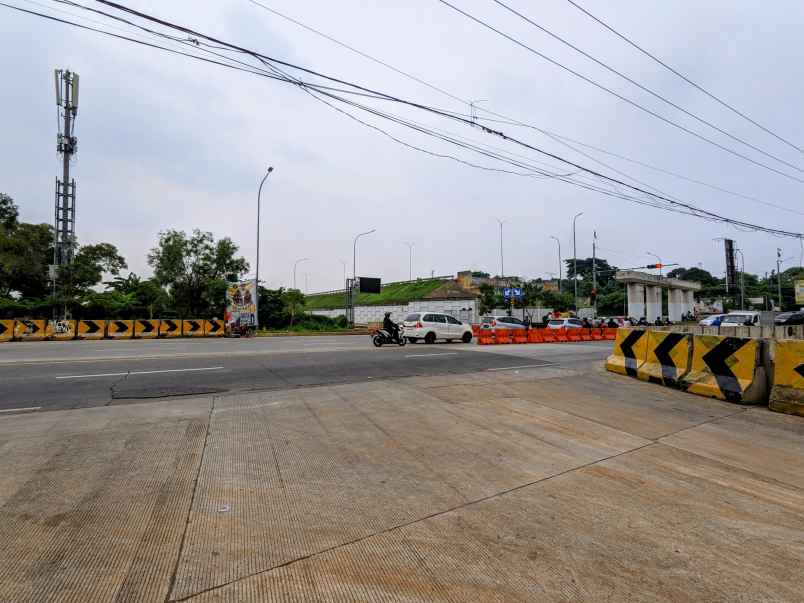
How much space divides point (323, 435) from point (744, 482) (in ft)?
15.0

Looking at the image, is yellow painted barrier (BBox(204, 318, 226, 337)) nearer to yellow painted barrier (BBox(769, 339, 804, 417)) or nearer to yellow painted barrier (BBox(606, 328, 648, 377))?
yellow painted barrier (BBox(606, 328, 648, 377))

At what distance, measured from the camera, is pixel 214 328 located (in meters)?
29.9

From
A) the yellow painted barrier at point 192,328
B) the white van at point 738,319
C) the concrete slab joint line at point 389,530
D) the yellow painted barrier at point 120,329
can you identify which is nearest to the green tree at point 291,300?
the yellow painted barrier at point 192,328

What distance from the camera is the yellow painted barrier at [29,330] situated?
2367 centimetres

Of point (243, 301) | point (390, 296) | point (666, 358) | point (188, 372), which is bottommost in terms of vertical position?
point (188, 372)

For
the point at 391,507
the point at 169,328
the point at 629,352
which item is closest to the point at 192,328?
the point at 169,328

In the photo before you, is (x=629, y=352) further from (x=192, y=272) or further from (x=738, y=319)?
(x=192, y=272)

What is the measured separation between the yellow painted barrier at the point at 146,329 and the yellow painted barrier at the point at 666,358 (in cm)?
2607

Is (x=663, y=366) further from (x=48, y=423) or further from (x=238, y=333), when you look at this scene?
(x=238, y=333)

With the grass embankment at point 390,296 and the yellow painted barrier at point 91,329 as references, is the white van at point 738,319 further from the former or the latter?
the grass embankment at point 390,296

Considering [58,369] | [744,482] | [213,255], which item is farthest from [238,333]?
[744,482]

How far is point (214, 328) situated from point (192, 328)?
56.4 inches

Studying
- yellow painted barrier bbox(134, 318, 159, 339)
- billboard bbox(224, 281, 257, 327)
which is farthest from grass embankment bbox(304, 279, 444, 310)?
yellow painted barrier bbox(134, 318, 159, 339)

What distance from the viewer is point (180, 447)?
5.00 metres
